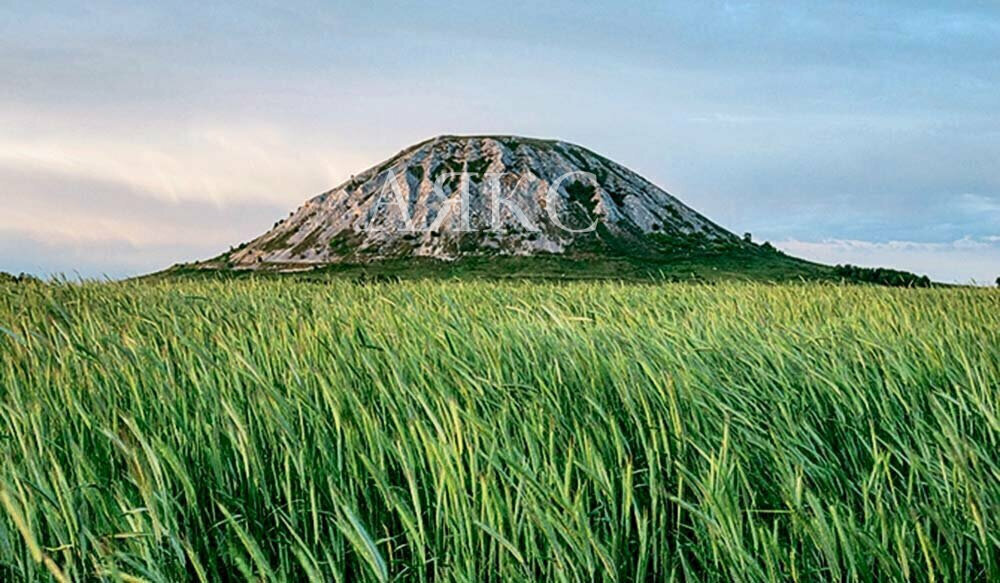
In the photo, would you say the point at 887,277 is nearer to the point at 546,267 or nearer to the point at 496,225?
the point at 546,267

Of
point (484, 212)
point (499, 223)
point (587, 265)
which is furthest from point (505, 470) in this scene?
point (484, 212)

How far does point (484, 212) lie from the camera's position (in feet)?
167

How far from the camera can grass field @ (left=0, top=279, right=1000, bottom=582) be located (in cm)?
181

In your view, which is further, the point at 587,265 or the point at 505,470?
the point at 587,265

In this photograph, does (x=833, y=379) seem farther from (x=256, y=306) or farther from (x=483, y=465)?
(x=256, y=306)

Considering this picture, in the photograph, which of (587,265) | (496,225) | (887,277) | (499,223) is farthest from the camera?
(499,223)

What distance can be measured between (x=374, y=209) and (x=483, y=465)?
5080 centimetres

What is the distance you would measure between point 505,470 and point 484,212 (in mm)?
49083

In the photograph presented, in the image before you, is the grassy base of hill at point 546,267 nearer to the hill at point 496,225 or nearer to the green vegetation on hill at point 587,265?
the green vegetation on hill at point 587,265

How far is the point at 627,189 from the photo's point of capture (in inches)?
2141

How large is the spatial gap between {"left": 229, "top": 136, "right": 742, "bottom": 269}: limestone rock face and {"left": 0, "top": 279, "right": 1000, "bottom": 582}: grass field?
140ft

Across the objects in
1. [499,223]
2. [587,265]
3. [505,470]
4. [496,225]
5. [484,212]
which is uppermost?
[484,212]

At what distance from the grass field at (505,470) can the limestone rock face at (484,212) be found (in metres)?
42.6

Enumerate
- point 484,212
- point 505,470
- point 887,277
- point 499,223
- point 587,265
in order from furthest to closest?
point 484,212, point 499,223, point 587,265, point 887,277, point 505,470
